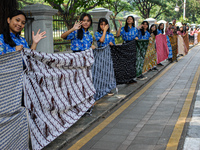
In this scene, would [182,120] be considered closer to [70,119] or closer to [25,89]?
[70,119]

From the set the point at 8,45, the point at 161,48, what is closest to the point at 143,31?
the point at 161,48

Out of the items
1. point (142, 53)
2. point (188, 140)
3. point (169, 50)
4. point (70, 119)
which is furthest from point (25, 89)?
point (169, 50)

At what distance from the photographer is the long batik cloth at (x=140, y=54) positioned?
9.65 m

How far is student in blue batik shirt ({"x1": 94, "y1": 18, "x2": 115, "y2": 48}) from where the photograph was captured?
7.02 m

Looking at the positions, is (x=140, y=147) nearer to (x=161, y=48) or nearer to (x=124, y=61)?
(x=124, y=61)

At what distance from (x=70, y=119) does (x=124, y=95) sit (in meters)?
2.83

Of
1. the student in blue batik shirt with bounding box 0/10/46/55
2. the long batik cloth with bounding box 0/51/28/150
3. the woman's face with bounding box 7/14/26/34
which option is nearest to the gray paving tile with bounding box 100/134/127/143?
the long batik cloth with bounding box 0/51/28/150

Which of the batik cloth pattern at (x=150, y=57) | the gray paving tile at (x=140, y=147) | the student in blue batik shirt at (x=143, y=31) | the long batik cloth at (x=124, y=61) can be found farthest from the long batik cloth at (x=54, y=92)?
the student in blue batik shirt at (x=143, y=31)

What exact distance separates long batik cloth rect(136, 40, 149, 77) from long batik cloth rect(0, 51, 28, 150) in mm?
6163

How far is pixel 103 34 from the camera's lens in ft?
22.9

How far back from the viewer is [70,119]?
16.9 feet

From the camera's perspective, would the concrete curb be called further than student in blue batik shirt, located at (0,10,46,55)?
Yes

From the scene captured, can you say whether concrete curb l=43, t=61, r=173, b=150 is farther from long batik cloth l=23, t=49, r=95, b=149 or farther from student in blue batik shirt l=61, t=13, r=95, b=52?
student in blue batik shirt l=61, t=13, r=95, b=52

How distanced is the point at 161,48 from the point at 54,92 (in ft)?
30.6
